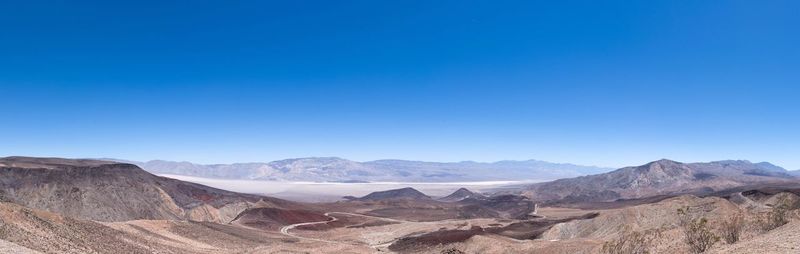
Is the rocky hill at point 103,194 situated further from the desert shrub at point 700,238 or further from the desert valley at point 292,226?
the desert shrub at point 700,238

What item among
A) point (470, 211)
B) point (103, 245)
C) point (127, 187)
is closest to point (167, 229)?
point (103, 245)

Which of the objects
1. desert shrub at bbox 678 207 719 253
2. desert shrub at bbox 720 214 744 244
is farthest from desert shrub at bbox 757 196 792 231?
desert shrub at bbox 678 207 719 253

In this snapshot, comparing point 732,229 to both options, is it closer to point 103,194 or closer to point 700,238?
point 700,238

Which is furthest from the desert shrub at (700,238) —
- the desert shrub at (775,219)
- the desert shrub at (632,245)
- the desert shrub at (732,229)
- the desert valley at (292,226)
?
the desert shrub at (775,219)

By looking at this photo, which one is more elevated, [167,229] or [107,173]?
[107,173]

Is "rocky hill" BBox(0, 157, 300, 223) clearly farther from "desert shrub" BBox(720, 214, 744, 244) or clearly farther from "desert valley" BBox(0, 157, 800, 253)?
"desert shrub" BBox(720, 214, 744, 244)

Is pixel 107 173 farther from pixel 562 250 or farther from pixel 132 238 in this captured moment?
pixel 562 250
